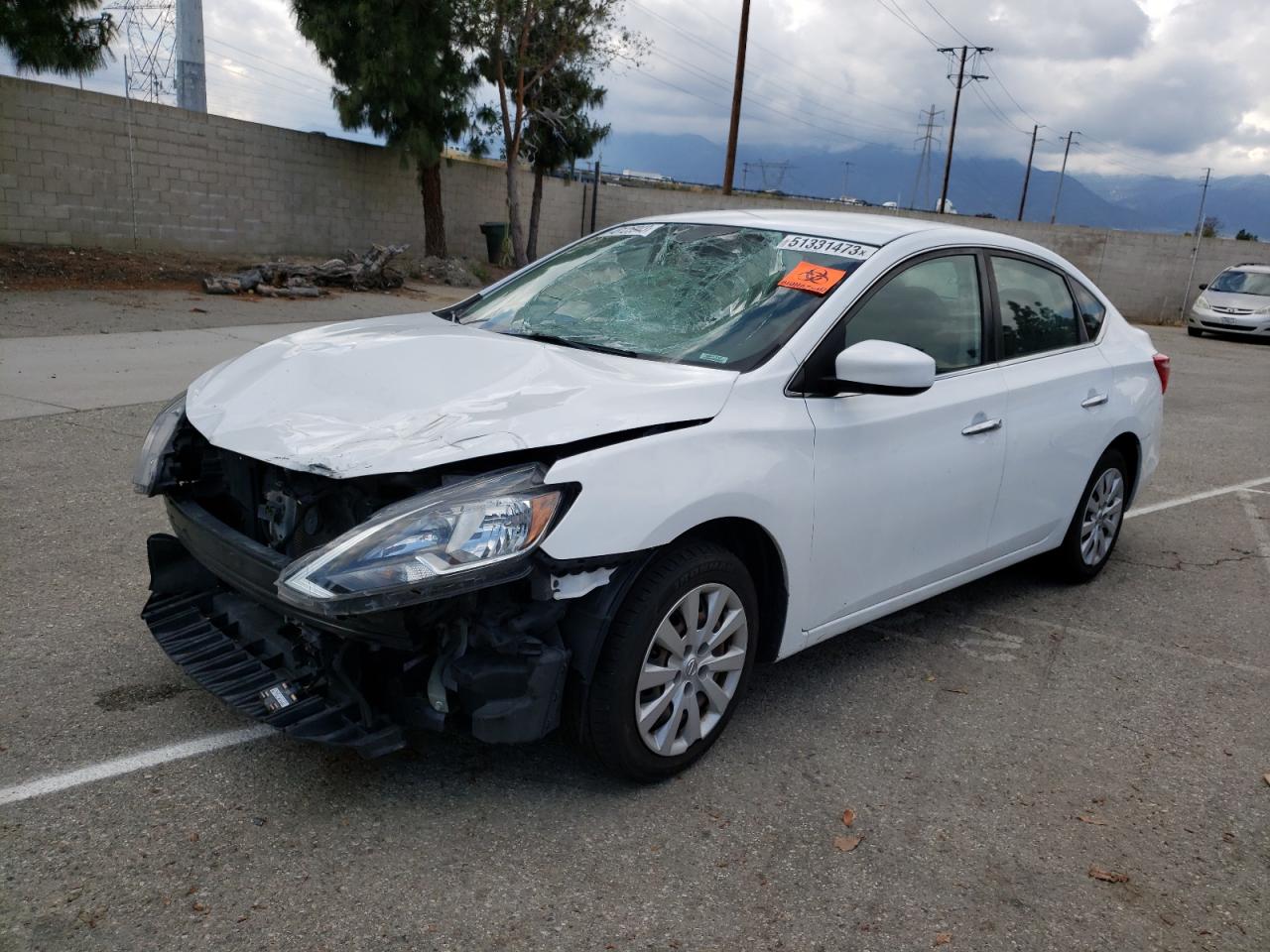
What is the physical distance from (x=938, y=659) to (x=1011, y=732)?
2.10 ft

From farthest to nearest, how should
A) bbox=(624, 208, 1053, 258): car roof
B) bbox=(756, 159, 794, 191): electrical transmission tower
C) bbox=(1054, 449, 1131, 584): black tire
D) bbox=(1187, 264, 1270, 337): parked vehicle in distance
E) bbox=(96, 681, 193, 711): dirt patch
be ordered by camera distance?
bbox=(756, 159, 794, 191): electrical transmission tower < bbox=(1187, 264, 1270, 337): parked vehicle in distance < bbox=(1054, 449, 1131, 584): black tire < bbox=(624, 208, 1053, 258): car roof < bbox=(96, 681, 193, 711): dirt patch

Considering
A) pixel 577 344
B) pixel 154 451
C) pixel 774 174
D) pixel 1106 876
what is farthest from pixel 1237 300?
pixel 774 174

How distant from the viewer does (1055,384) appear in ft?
15.3

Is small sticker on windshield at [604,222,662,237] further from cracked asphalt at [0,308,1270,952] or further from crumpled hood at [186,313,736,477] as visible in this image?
cracked asphalt at [0,308,1270,952]

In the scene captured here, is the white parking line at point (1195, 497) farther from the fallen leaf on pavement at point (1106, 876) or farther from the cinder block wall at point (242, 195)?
the cinder block wall at point (242, 195)

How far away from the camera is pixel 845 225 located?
4.24 m

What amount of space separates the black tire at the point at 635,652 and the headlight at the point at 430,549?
39 centimetres

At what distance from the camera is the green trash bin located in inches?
1055

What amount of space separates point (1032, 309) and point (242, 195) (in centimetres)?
1903

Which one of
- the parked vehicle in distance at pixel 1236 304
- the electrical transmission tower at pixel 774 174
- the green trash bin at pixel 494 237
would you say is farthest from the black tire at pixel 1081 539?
the electrical transmission tower at pixel 774 174

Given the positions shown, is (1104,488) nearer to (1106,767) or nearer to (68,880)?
(1106,767)

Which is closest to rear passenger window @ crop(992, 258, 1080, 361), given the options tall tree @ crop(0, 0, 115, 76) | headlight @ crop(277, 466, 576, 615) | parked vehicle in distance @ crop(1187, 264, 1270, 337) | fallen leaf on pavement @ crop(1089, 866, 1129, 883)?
fallen leaf on pavement @ crop(1089, 866, 1129, 883)

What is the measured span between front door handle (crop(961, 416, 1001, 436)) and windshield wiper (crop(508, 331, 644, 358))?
1376mm

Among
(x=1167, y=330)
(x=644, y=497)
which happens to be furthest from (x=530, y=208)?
(x=644, y=497)
